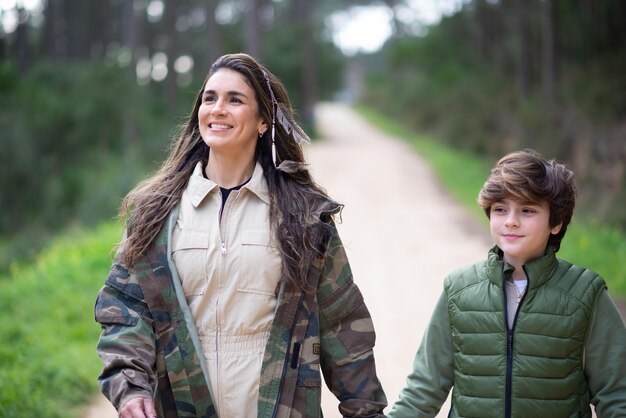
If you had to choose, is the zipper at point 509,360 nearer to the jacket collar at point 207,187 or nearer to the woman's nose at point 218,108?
the jacket collar at point 207,187

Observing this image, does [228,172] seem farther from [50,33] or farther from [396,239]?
[50,33]

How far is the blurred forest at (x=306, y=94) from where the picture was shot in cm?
1789

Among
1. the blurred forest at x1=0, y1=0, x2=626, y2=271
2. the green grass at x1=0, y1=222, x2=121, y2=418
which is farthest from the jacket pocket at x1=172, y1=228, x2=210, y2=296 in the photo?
the blurred forest at x1=0, y1=0, x2=626, y2=271

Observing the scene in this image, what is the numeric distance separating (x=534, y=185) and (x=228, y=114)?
3.94 ft

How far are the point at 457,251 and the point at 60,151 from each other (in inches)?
680

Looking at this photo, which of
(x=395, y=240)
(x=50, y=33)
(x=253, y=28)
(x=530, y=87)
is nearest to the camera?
(x=395, y=240)

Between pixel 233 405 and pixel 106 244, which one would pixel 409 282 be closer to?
pixel 106 244

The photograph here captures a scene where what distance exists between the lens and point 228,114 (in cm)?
321

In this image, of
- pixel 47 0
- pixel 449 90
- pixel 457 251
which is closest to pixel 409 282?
pixel 457 251

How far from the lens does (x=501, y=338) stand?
2.96m

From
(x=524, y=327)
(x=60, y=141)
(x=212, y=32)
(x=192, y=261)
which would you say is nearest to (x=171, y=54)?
(x=212, y=32)

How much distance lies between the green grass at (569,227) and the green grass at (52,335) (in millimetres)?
5507

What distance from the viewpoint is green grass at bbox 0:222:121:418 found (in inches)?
243

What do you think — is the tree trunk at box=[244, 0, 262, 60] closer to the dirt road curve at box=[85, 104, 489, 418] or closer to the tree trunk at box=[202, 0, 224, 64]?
the dirt road curve at box=[85, 104, 489, 418]
